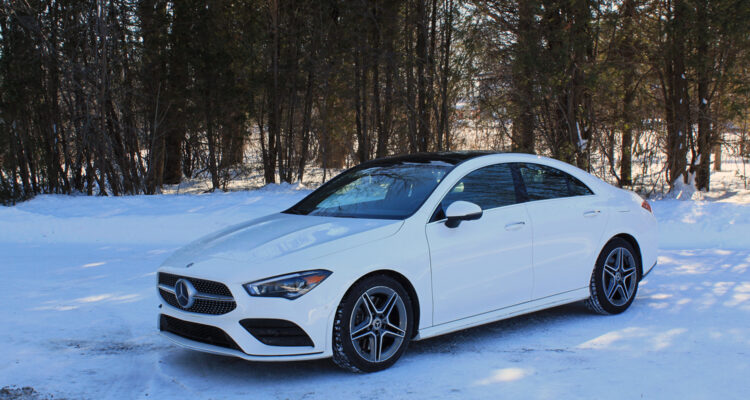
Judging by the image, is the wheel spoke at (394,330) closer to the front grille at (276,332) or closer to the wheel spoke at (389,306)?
the wheel spoke at (389,306)

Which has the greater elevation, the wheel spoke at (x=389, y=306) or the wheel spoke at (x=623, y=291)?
the wheel spoke at (x=389, y=306)

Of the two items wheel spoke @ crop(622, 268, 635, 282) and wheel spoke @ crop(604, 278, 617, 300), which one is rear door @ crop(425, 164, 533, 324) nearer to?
wheel spoke @ crop(604, 278, 617, 300)

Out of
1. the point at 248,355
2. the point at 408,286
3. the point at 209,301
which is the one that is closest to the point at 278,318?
the point at 248,355

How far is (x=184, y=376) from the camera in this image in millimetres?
4613

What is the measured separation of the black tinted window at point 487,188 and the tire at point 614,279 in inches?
45.4

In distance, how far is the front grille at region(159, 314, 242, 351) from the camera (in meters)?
4.37

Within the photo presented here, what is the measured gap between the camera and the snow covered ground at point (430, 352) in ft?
14.1

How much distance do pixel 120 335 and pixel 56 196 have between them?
10.6m

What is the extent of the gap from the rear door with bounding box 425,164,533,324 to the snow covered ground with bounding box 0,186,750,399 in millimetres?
372

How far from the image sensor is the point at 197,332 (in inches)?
178

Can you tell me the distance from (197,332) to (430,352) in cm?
172

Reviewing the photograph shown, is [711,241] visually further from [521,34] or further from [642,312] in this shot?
[521,34]

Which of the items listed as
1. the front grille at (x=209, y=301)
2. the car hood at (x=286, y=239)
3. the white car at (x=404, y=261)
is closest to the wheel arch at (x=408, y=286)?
the white car at (x=404, y=261)

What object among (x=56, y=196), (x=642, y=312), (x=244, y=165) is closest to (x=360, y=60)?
(x=244, y=165)
